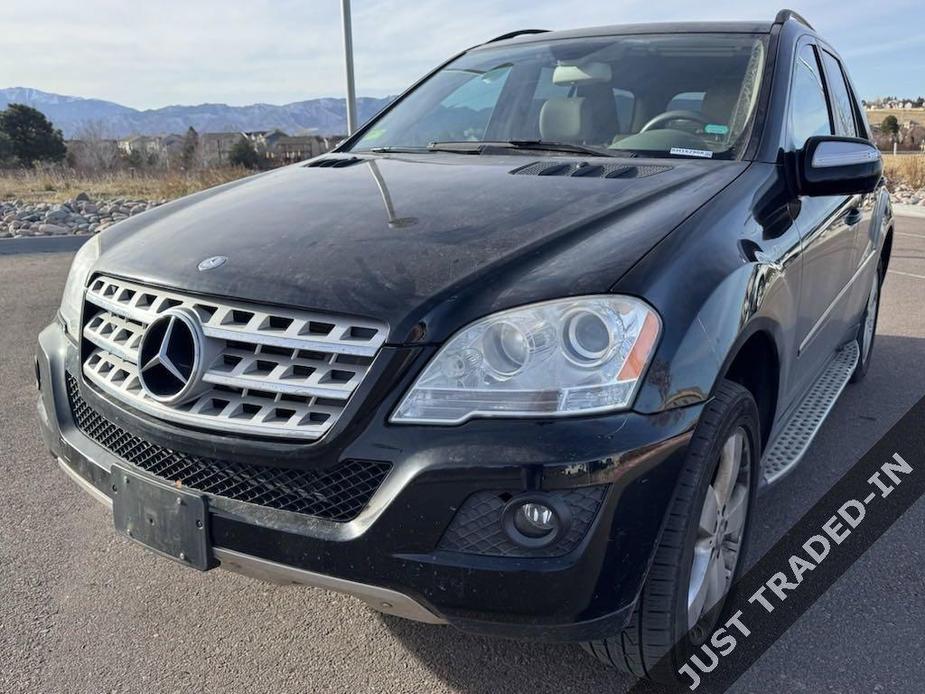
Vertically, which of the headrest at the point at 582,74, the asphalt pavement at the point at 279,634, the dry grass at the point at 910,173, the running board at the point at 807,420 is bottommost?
the dry grass at the point at 910,173

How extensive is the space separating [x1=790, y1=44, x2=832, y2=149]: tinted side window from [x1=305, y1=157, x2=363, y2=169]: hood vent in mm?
1597

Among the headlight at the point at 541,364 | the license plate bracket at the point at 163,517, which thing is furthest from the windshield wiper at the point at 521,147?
the license plate bracket at the point at 163,517

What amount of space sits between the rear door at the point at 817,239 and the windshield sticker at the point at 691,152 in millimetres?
333

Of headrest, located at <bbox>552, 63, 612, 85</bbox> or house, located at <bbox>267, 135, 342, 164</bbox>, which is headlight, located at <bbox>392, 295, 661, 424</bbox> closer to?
headrest, located at <bbox>552, 63, 612, 85</bbox>

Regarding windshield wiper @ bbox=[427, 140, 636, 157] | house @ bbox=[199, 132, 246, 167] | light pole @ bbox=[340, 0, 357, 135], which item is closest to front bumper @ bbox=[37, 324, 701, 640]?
windshield wiper @ bbox=[427, 140, 636, 157]

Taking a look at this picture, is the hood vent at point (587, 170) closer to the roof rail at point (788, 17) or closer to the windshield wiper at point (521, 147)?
the windshield wiper at point (521, 147)

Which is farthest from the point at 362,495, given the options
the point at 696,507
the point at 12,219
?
the point at 12,219

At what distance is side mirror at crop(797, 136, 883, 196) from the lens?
2.43 metres

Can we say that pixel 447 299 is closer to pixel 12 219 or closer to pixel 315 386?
pixel 315 386

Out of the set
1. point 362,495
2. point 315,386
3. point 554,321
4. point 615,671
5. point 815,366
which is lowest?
point 615,671

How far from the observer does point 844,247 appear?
322 centimetres

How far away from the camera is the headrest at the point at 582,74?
10.3 feet

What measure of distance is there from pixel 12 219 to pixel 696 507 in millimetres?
13454

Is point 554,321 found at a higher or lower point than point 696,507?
higher
